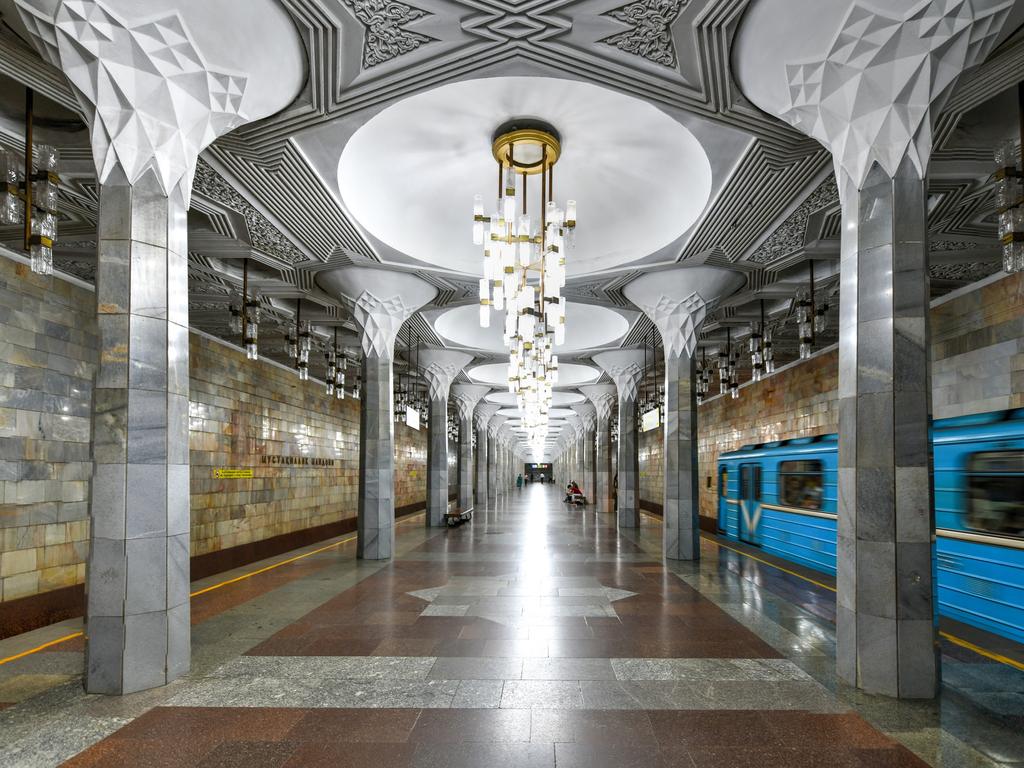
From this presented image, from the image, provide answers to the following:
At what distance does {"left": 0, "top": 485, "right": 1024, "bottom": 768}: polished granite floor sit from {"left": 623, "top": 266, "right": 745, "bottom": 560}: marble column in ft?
11.1

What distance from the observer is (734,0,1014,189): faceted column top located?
472cm

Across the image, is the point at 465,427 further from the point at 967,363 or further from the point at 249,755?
the point at 249,755

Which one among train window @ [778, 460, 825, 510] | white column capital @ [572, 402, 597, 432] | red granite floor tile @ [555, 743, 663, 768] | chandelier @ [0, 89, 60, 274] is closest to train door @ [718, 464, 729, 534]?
train window @ [778, 460, 825, 510]

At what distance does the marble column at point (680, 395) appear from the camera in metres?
12.0

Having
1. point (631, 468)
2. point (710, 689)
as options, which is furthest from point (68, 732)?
point (631, 468)

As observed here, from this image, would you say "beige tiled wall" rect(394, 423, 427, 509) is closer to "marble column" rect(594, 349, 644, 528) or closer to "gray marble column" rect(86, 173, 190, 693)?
"marble column" rect(594, 349, 644, 528)

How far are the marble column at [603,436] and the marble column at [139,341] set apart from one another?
845 inches

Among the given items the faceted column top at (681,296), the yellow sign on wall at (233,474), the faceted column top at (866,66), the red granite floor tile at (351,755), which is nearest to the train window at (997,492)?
the faceted column top at (866,66)

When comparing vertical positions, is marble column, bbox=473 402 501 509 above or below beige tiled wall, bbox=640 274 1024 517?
below

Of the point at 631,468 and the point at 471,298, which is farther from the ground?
the point at 471,298

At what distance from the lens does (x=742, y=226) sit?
8969 millimetres

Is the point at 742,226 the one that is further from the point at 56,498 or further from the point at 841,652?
the point at 56,498

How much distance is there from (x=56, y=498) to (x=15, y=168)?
4585mm

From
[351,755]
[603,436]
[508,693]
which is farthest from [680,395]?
[603,436]
